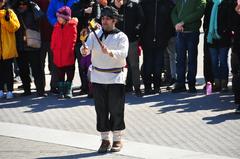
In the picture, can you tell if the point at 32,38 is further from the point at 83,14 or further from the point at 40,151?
the point at 40,151

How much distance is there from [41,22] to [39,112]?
2359 millimetres

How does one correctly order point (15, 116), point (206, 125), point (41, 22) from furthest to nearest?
1. point (41, 22)
2. point (15, 116)
3. point (206, 125)

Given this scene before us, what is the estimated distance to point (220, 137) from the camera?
29.9 feet

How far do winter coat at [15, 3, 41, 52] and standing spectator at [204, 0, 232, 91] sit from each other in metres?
3.22

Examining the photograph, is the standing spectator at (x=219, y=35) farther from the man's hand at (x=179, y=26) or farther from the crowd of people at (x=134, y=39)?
the man's hand at (x=179, y=26)

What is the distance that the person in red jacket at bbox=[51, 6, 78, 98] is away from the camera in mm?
12166

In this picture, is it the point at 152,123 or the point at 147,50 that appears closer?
the point at 152,123

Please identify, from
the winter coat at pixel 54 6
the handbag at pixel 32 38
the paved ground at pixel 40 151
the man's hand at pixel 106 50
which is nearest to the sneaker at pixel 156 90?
the winter coat at pixel 54 6

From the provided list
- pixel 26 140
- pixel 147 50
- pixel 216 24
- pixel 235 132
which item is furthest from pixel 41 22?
pixel 235 132

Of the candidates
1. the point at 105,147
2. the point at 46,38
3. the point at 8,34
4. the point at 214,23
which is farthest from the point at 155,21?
the point at 105,147

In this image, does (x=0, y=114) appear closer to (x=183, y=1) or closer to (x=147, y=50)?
(x=147, y=50)

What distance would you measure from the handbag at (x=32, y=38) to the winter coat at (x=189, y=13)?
260 centimetres

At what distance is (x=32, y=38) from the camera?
496 inches

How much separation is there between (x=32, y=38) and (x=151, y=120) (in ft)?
11.2
